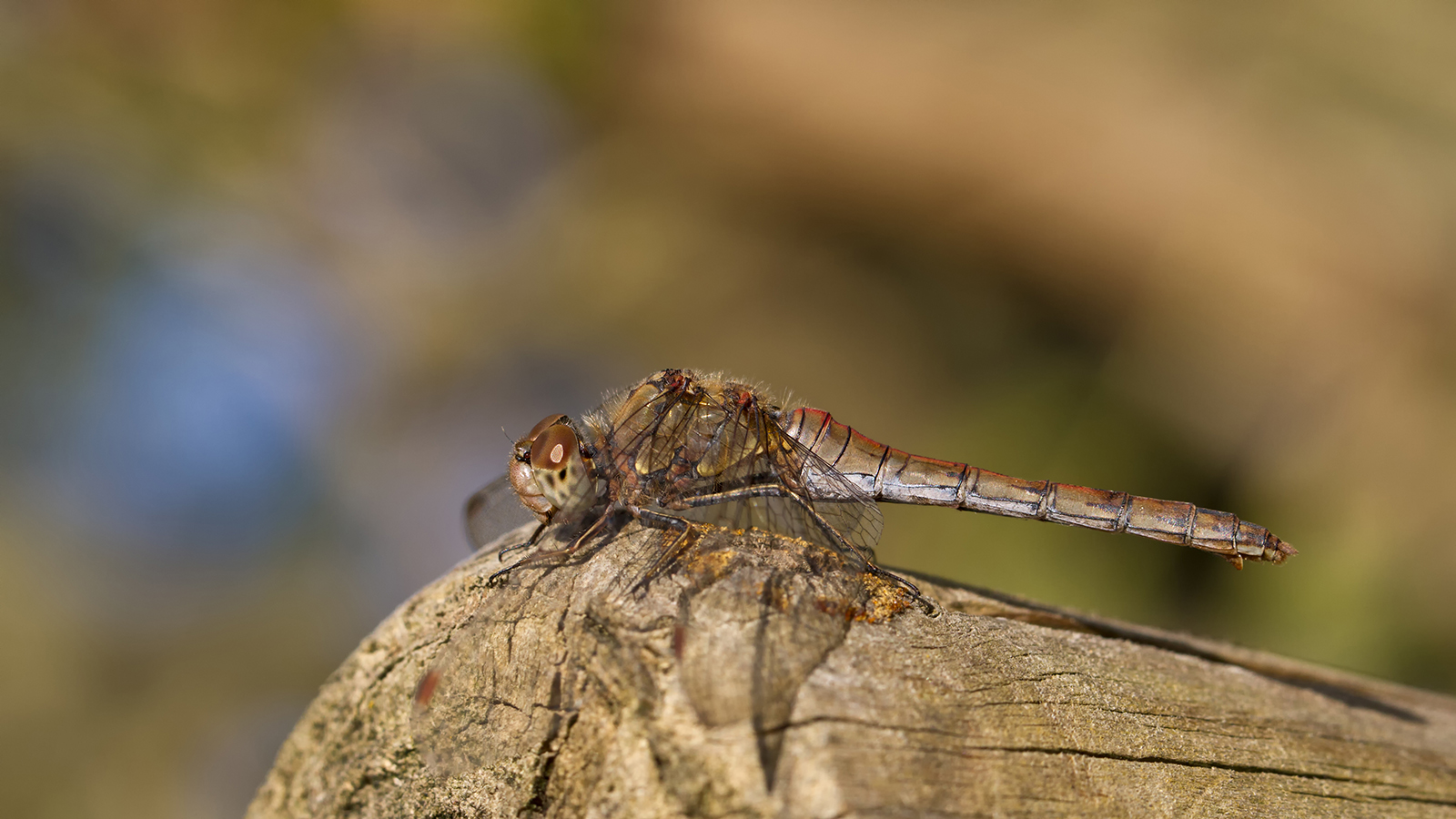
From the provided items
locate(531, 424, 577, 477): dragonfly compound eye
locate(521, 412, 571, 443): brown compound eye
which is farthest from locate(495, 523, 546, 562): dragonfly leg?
locate(521, 412, 571, 443): brown compound eye

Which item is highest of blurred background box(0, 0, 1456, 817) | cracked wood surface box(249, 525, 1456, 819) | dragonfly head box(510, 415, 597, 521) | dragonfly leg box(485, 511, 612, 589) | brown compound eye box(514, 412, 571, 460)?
blurred background box(0, 0, 1456, 817)

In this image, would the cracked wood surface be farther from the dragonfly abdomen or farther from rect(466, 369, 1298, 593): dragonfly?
the dragonfly abdomen

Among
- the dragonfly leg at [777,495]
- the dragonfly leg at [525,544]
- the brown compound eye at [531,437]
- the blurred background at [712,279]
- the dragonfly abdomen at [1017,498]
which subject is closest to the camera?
the dragonfly leg at [525,544]

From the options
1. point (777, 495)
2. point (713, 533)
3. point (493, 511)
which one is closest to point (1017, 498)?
point (777, 495)

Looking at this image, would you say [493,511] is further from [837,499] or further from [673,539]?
[673,539]

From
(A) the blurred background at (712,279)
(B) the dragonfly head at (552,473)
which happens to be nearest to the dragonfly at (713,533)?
(B) the dragonfly head at (552,473)

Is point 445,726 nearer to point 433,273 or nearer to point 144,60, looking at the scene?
point 433,273

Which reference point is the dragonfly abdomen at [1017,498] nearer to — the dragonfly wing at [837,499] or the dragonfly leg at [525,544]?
the dragonfly wing at [837,499]

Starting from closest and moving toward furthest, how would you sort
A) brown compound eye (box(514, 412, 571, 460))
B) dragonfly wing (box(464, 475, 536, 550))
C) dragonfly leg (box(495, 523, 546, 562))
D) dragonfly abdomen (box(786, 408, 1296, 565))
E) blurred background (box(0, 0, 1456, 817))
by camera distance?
dragonfly leg (box(495, 523, 546, 562))
brown compound eye (box(514, 412, 571, 460))
dragonfly abdomen (box(786, 408, 1296, 565))
dragonfly wing (box(464, 475, 536, 550))
blurred background (box(0, 0, 1456, 817))
